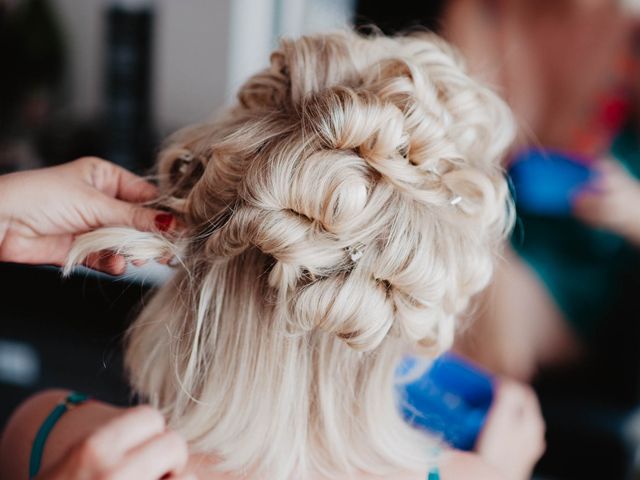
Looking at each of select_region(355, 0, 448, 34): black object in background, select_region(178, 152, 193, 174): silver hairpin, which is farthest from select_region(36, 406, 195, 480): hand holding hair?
select_region(355, 0, 448, 34): black object in background

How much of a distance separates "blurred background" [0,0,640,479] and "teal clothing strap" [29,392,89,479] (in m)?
0.56

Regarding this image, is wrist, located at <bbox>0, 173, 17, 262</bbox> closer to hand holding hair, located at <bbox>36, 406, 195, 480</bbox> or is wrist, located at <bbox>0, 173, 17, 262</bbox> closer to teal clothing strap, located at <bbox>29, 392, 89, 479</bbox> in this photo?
teal clothing strap, located at <bbox>29, 392, 89, 479</bbox>

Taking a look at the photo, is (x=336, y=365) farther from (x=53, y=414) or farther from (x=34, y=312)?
(x=34, y=312)

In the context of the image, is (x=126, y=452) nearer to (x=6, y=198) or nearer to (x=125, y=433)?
(x=125, y=433)

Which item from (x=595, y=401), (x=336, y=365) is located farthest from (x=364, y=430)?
(x=595, y=401)

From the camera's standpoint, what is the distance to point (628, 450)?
1.69 meters

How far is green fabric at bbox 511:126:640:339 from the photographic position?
167cm

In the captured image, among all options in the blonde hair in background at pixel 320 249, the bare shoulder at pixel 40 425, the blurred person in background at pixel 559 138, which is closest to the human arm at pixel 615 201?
the blurred person in background at pixel 559 138

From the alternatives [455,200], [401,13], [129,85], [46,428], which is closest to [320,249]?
[455,200]

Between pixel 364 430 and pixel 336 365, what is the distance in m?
0.09

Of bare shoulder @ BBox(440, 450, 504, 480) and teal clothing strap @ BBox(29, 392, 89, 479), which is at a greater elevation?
bare shoulder @ BBox(440, 450, 504, 480)

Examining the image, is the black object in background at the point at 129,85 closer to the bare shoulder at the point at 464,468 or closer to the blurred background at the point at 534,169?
the blurred background at the point at 534,169

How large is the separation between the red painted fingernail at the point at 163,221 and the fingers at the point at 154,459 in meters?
0.30

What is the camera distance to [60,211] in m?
0.78
